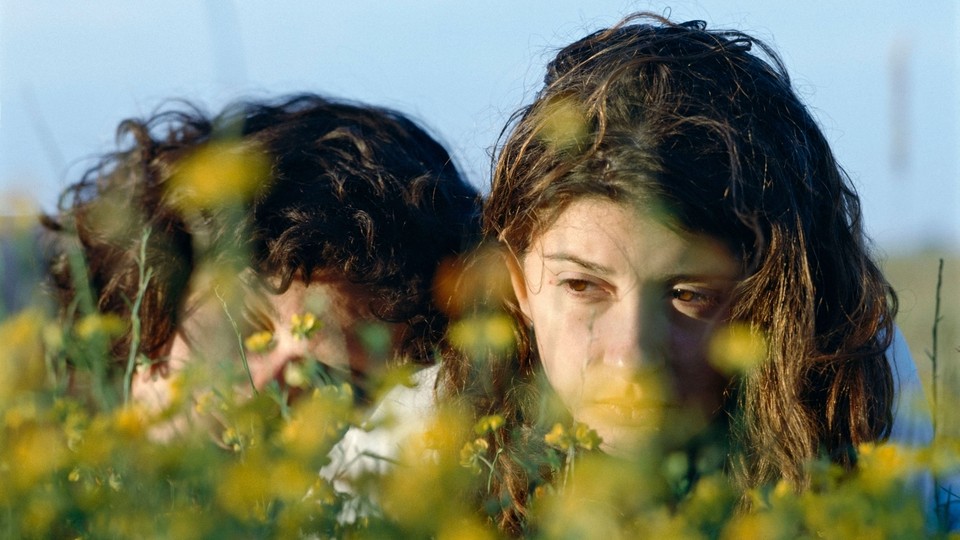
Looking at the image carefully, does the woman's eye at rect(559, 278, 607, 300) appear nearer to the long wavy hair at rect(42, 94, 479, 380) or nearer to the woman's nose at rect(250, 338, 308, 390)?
the long wavy hair at rect(42, 94, 479, 380)

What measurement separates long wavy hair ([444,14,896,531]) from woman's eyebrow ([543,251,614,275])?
4.2 inches

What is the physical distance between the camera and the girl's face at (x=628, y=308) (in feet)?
6.52

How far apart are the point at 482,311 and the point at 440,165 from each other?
2.52ft

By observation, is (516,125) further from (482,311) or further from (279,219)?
(279,219)

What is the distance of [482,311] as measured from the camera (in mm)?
2564

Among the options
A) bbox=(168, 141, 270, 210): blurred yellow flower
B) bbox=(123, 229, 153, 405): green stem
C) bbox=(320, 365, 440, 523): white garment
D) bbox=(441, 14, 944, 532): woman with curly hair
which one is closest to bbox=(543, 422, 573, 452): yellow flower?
bbox=(320, 365, 440, 523): white garment

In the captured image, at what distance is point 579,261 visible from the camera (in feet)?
6.94

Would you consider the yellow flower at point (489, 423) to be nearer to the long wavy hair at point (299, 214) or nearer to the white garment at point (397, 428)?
the white garment at point (397, 428)

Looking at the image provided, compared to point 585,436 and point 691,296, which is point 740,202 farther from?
point 585,436

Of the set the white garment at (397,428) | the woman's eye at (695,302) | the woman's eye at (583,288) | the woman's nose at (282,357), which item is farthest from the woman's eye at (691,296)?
the woman's nose at (282,357)

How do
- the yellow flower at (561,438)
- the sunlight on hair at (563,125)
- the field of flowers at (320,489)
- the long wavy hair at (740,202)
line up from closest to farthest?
the field of flowers at (320,489) → the yellow flower at (561,438) → the long wavy hair at (740,202) → the sunlight on hair at (563,125)

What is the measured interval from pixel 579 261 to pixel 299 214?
0.94 meters

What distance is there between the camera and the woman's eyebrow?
6.79 feet

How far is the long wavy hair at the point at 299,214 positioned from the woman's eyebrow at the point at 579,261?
0.58 metres
